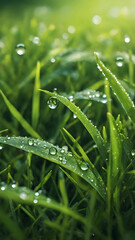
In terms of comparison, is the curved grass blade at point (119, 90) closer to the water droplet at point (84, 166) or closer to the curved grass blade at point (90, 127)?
the curved grass blade at point (90, 127)

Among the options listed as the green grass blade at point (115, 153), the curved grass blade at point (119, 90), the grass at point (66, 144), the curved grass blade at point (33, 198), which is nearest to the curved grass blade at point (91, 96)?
the grass at point (66, 144)

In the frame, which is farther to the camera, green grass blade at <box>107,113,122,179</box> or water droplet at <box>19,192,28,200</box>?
green grass blade at <box>107,113,122,179</box>

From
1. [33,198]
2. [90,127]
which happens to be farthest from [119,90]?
[33,198]

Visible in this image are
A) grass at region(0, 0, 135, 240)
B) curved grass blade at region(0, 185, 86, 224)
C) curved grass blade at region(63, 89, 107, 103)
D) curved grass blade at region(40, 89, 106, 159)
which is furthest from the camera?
curved grass blade at region(63, 89, 107, 103)

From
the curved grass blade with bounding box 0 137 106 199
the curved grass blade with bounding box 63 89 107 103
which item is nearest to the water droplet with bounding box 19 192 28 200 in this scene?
the curved grass blade with bounding box 0 137 106 199

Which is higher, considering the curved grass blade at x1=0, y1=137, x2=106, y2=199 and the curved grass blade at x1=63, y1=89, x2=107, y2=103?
the curved grass blade at x1=63, y1=89, x2=107, y2=103

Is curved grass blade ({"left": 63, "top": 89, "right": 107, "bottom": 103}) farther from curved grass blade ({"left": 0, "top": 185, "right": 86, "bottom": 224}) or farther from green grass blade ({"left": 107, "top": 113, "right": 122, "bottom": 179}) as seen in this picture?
curved grass blade ({"left": 0, "top": 185, "right": 86, "bottom": 224})

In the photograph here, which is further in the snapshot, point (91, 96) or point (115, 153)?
point (91, 96)

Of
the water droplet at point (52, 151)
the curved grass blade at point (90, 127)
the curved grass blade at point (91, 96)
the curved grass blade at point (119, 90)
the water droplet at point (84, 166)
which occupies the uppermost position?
the curved grass blade at point (91, 96)

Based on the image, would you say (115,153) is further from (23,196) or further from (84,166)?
(23,196)
